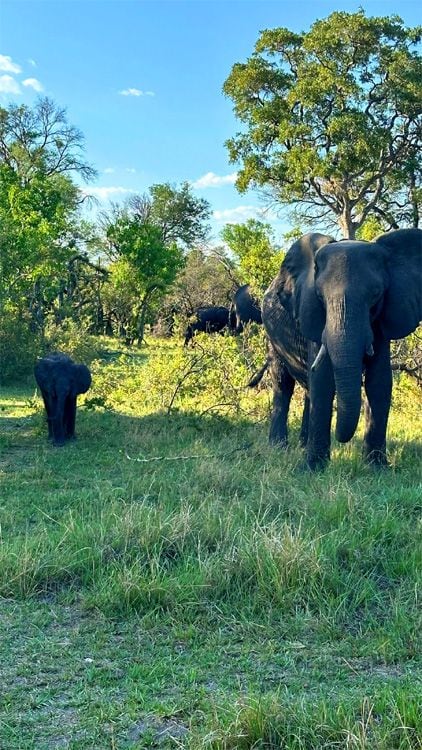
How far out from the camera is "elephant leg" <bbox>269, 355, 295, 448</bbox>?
9438 millimetres

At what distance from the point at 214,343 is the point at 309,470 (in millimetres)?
5046

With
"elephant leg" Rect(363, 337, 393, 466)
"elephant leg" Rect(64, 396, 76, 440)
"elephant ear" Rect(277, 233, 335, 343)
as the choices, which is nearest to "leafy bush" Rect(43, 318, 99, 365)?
"elephant leg" Rect(64, 396, 76, 440)

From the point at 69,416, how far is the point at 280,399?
272cm

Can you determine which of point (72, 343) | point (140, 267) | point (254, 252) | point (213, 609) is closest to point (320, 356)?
point (213, 609)

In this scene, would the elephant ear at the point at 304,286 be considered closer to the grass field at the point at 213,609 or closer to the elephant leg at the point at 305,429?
the elephant leg at the point at 305,429

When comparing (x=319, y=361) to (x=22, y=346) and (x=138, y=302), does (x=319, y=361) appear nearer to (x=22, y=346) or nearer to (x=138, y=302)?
(x=22, y=346)

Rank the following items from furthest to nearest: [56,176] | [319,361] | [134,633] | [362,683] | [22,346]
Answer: [56,176]
[22,346]
[319,361]
[134,633]
[362,683]

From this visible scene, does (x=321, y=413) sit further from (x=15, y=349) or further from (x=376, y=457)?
(x=15, y=349)

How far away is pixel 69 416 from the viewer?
9.75 meters

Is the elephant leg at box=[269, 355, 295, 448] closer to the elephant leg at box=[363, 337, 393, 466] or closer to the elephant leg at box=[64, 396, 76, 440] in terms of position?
A: the elephant leg at box=[363, 337, 393, 466]

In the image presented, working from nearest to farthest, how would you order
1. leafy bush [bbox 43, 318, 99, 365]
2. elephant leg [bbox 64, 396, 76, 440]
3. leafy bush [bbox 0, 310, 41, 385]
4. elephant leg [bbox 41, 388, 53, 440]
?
1. elephant leg [bbox 41, 388, 53, 440]
2. elephant leg [bbox 64, 396, 76, 440]
3. leafy bush [bbox 0, 310, 41, 385]
4. leafy bush [bbox 43, 318, 99, 365]

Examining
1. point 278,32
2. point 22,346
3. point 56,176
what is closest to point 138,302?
point 56,176

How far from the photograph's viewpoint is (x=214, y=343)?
480 inches

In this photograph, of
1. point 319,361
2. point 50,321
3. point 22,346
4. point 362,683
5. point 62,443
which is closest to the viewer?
point 362,683
